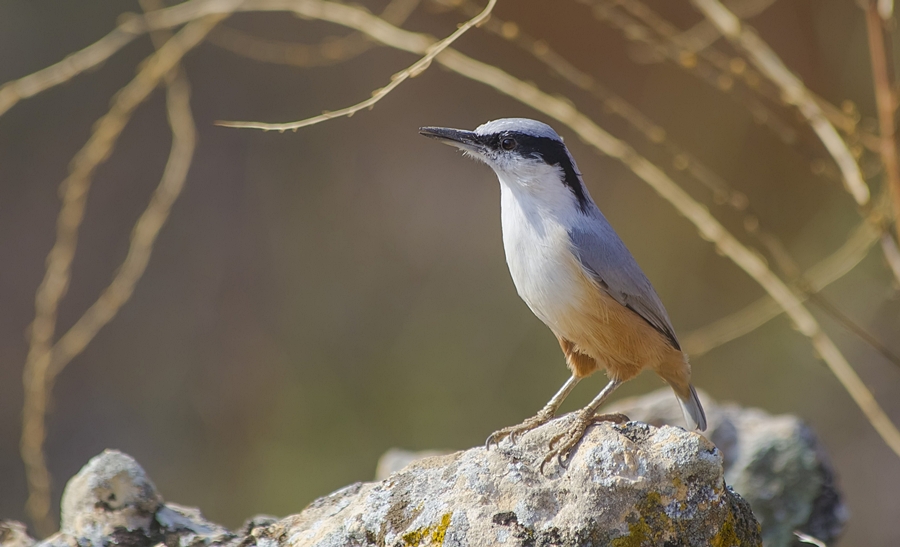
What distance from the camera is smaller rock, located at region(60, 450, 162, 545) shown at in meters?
2.65

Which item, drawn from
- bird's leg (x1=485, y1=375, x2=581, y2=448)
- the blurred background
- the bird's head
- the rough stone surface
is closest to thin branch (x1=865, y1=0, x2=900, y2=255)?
the bird's head

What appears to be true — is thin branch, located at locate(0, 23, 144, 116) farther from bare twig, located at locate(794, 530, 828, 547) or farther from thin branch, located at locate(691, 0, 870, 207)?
bare twig, located at locate(794, 530, 828, 547)

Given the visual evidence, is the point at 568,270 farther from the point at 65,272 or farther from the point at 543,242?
the point at 65,272

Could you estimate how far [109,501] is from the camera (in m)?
2.67

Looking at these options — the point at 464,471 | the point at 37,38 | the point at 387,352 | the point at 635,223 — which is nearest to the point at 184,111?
the point at 464,471

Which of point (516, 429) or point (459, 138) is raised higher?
point (459, 138)

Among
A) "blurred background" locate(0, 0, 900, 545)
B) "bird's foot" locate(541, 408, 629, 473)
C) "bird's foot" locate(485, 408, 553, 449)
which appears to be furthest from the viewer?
"blurred background" locate(0, 0, 900, 545)

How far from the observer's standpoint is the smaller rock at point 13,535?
9.16 feet

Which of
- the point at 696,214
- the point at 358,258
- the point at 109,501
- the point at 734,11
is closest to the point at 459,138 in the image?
the point at 696,214

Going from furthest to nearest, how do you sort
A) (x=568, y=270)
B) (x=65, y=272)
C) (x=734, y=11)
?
(x=734, y=11), (x=65, y=272), (x=568, y=270)

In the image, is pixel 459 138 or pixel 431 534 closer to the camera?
pixel 431 534

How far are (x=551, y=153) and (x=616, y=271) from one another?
1.65ft

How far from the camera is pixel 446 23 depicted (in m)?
8.59

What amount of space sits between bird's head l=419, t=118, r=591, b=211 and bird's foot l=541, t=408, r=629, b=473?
867 millimetres
